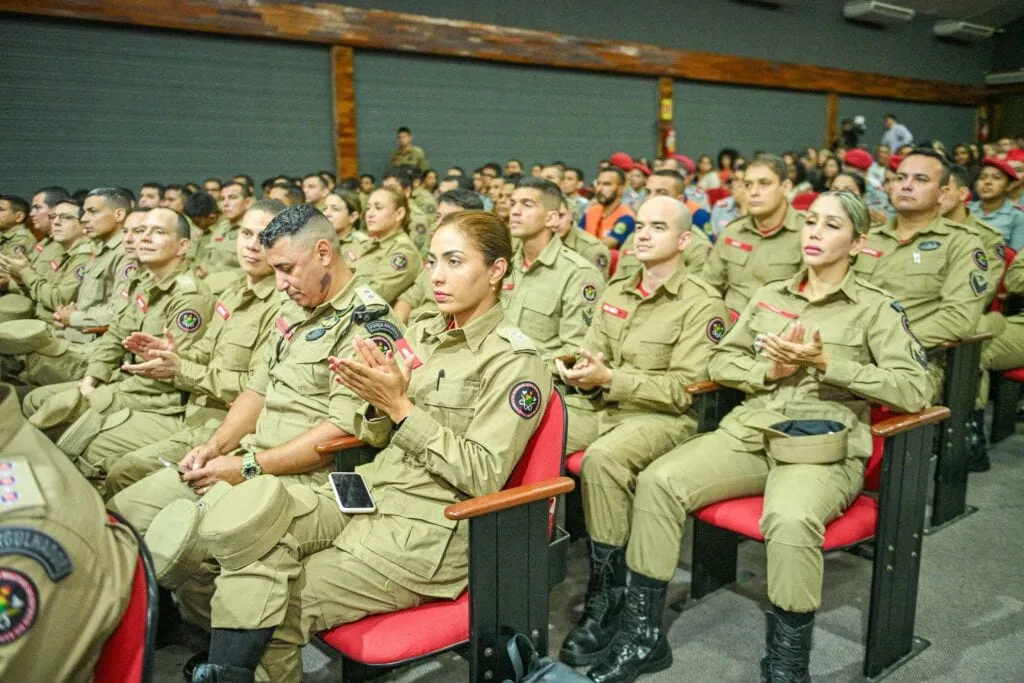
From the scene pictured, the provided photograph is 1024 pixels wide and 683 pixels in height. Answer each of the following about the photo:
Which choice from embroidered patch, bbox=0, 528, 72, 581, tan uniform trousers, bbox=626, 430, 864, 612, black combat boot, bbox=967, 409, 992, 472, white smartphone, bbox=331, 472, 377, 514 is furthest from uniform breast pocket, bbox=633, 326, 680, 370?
embroidered patch, bbox=0, 528, 72, 581

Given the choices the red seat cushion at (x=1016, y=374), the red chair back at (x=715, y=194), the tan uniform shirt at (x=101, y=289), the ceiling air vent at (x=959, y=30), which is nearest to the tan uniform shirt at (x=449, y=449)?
the red seat cushion at (x=1016, y=374)

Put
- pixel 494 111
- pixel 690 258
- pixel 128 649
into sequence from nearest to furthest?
pixel 128 649, pixel 690 258, pixel 494 111

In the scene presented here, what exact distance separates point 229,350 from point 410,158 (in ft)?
19.7

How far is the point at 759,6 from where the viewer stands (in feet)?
37.1

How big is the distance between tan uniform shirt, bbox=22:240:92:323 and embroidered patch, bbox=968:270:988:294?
445 centimetres

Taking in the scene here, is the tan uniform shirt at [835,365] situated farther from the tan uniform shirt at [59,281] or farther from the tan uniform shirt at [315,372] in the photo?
the tan uniform shirt at [59,281]

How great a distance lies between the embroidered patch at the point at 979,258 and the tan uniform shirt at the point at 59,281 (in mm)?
4474

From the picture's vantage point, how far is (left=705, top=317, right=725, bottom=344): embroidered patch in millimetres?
2527

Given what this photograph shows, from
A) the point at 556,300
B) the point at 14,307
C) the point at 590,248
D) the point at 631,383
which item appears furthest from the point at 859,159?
the point at 14,307

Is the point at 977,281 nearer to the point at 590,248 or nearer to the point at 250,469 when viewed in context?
the point at 590,248

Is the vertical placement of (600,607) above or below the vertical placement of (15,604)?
below

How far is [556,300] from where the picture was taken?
319 centimetres

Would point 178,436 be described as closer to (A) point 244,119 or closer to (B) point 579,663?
(B) point 579,663

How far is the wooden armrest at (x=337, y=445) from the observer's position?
201cm
